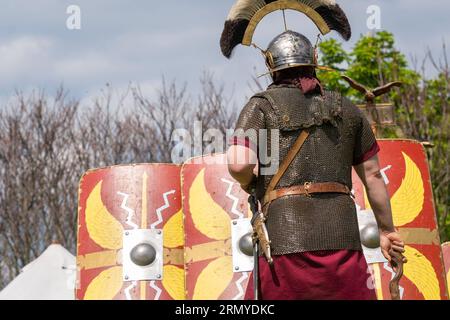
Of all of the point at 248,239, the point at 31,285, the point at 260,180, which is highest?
the point at 260,180

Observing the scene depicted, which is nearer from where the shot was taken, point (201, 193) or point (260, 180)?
point (260, 180)

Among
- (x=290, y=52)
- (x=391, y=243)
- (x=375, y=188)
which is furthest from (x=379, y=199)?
(x=290, y=52)

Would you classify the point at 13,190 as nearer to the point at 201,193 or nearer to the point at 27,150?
the point at 27,150

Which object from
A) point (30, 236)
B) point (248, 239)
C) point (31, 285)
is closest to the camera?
point (248, 239)

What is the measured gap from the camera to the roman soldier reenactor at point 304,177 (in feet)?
11.6

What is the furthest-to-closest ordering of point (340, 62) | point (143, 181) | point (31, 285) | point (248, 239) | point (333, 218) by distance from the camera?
point (340, 62) < point (31, 285) < point (143, 181) < point (248, 239) < point (333, 218)

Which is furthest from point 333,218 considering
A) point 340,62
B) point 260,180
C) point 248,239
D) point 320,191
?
point 340,62

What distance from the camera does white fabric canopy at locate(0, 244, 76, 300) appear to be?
10016 millimetres

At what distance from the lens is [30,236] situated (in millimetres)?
17359

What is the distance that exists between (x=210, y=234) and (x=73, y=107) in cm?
1286

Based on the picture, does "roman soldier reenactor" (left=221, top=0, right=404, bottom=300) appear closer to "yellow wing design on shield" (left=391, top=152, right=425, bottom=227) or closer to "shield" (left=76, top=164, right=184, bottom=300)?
"yellow wing design on shield" (left=391, top=152, right=425, bottom=227)

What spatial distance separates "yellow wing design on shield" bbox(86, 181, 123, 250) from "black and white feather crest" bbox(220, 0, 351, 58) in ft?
7.29

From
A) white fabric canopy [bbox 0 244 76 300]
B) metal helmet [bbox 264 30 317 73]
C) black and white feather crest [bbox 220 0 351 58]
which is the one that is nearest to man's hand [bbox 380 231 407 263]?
metal helmet [bbox 264 30 317 73]

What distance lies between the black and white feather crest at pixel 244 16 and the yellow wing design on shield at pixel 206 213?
5.90 ft
